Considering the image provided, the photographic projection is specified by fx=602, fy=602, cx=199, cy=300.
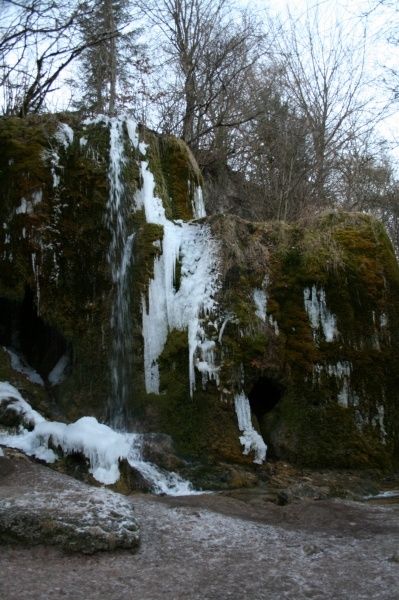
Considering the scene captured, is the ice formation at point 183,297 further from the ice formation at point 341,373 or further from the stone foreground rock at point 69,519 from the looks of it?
the stone foreground rock at point 69,519

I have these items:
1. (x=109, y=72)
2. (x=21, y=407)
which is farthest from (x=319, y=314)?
(x=109, y=72)

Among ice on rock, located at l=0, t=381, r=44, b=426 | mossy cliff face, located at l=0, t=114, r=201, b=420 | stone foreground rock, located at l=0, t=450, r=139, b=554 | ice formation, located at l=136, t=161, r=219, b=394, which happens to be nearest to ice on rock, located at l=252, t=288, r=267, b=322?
ice formation, located at l=136, t=161, r=219, b=394

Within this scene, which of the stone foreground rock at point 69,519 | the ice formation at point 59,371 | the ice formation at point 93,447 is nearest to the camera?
the stone foreground rock at point 69,519

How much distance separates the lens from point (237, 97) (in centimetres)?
1555

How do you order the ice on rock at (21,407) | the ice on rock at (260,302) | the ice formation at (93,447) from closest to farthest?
the ice formation at (93,447) < the ice on rock at (21,407) < the ice on rock at (260,302)

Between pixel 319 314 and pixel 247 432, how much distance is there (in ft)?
6.44

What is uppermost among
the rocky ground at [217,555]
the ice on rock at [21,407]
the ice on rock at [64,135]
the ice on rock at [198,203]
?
the ice on rock at [64,135]

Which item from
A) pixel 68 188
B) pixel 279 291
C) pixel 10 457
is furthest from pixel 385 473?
pixel 68 188

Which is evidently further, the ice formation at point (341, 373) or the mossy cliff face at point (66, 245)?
the mossy cliff face at point (66, 245)

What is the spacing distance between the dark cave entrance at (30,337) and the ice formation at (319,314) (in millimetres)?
3531

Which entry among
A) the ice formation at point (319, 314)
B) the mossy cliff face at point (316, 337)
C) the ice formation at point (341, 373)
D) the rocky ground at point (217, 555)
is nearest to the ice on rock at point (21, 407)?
the rocky ground at point (217, 555)

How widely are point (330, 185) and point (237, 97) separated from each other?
4278mm

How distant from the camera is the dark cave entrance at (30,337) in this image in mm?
8883

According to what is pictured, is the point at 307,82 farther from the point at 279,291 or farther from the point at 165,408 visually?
the point at 165,408
